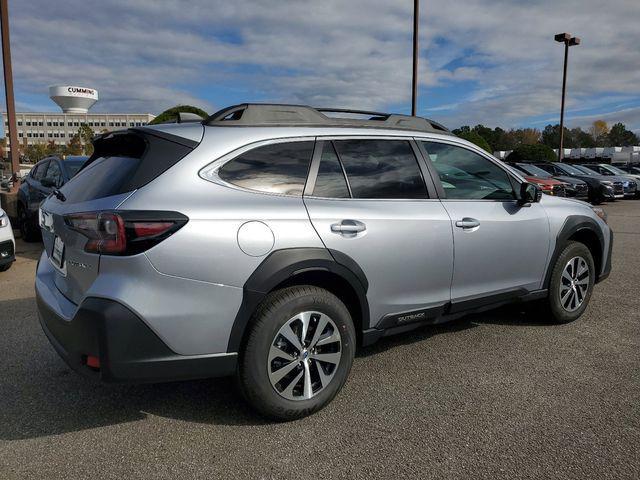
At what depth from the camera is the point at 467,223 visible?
3.63 meters

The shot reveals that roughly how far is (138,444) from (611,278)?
5.93 m

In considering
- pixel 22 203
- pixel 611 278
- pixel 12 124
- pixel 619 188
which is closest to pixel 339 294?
pixel 611 278

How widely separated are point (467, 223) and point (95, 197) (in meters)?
2.40

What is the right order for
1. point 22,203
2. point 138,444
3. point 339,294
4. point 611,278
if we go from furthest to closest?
point 22,203 < point 611,278 < point 339,294 < point 138,444

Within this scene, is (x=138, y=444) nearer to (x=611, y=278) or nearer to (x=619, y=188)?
(x=611, y=278)

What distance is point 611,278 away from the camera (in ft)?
21.1

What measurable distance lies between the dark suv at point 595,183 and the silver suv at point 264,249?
16.4 m

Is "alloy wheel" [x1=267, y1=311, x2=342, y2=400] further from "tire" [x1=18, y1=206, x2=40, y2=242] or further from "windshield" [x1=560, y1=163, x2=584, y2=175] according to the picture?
"windshield" [x1=560, y1=163, x2=584, y2=175]

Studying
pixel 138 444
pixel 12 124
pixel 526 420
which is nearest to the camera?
pixel 138 444

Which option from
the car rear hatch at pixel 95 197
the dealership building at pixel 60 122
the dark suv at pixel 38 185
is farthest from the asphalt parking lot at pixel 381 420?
the dealership building at pixel 60 122

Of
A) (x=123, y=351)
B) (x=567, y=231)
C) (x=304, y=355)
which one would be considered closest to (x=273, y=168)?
(x=304, y=355)

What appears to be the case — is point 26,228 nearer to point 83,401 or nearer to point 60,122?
point 83,401

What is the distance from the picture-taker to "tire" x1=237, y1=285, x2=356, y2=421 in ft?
9.05

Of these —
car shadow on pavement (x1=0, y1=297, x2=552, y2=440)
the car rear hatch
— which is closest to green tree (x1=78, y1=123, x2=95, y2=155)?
car shadow on pavement (x1=0, y1=297, x2=552, y2=440)
